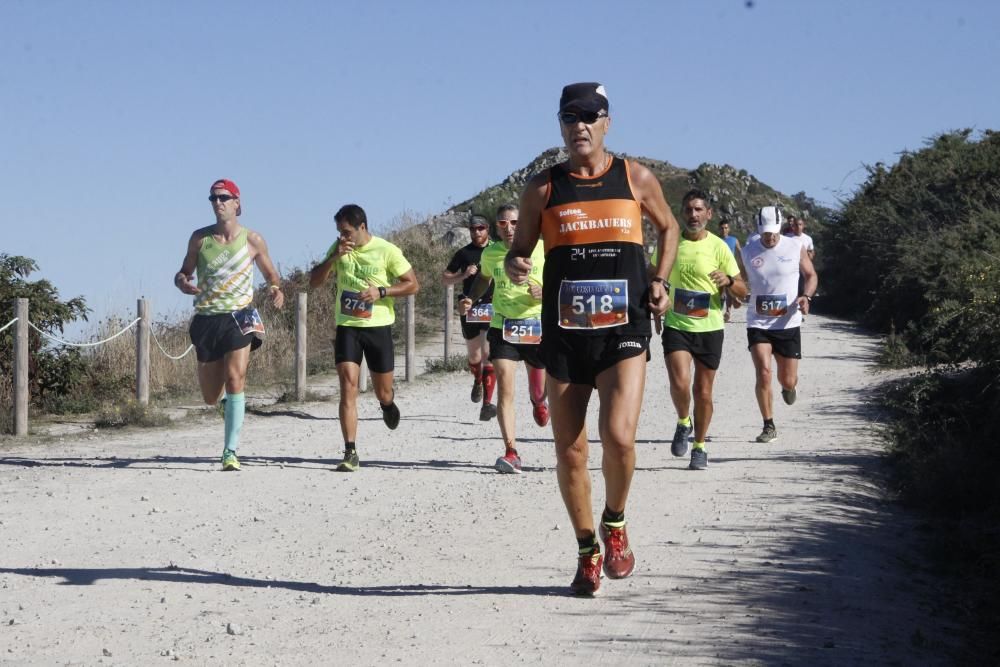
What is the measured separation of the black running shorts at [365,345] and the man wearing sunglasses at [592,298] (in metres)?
4.73

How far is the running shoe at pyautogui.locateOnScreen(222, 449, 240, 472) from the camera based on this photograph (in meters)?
11.3

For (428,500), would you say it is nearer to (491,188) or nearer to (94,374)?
(94,374)

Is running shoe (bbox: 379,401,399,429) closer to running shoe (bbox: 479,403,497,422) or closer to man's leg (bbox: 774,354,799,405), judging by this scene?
running shoe (bbox: 479,403,497,422)

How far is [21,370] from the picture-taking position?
43.8 ft

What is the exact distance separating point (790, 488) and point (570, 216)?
431 cm

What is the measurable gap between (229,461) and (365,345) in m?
1.45

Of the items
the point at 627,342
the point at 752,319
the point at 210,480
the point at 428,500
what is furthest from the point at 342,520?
the point at 752,319

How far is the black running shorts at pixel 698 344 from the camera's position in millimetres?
11430

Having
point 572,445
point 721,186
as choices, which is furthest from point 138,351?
point 721,186

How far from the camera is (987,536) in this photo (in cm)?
845

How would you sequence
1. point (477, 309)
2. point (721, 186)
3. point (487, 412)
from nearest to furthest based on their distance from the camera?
point (487, 412) → point (477, 309) → point (721, 186)

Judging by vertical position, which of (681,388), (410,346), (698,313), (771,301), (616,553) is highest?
(771,301)

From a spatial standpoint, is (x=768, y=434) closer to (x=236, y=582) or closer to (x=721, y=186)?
(x=236, y=582)

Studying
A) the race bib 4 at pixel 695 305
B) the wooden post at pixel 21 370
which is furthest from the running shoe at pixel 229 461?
the race bib 4 at pixel 695 305
